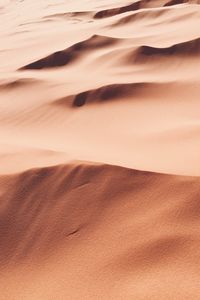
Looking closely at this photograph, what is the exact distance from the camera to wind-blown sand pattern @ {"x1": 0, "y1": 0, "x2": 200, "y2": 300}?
3.20 ft

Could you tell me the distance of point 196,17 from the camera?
142 inches

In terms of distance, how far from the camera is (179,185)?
46.4 inches

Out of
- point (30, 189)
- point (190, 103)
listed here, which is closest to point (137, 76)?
point (190, 103)

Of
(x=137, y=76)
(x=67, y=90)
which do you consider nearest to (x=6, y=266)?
(x=67, y=90)

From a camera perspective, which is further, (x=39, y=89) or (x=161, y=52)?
(x=161, y=52)

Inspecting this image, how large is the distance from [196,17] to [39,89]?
1.78 meters

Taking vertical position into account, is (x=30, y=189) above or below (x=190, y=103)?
above

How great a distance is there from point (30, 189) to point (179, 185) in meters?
0.44

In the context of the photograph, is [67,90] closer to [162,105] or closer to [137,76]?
[137,76]

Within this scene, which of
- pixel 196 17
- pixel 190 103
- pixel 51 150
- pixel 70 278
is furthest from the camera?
pixel 196 17

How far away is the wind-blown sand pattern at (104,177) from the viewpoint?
38.4 inches

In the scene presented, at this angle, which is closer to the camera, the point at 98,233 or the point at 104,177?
the point at 98,233

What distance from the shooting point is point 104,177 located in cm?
129

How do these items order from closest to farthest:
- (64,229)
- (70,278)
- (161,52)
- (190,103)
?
(70,278), (64,229), (190,103), (161,52)
